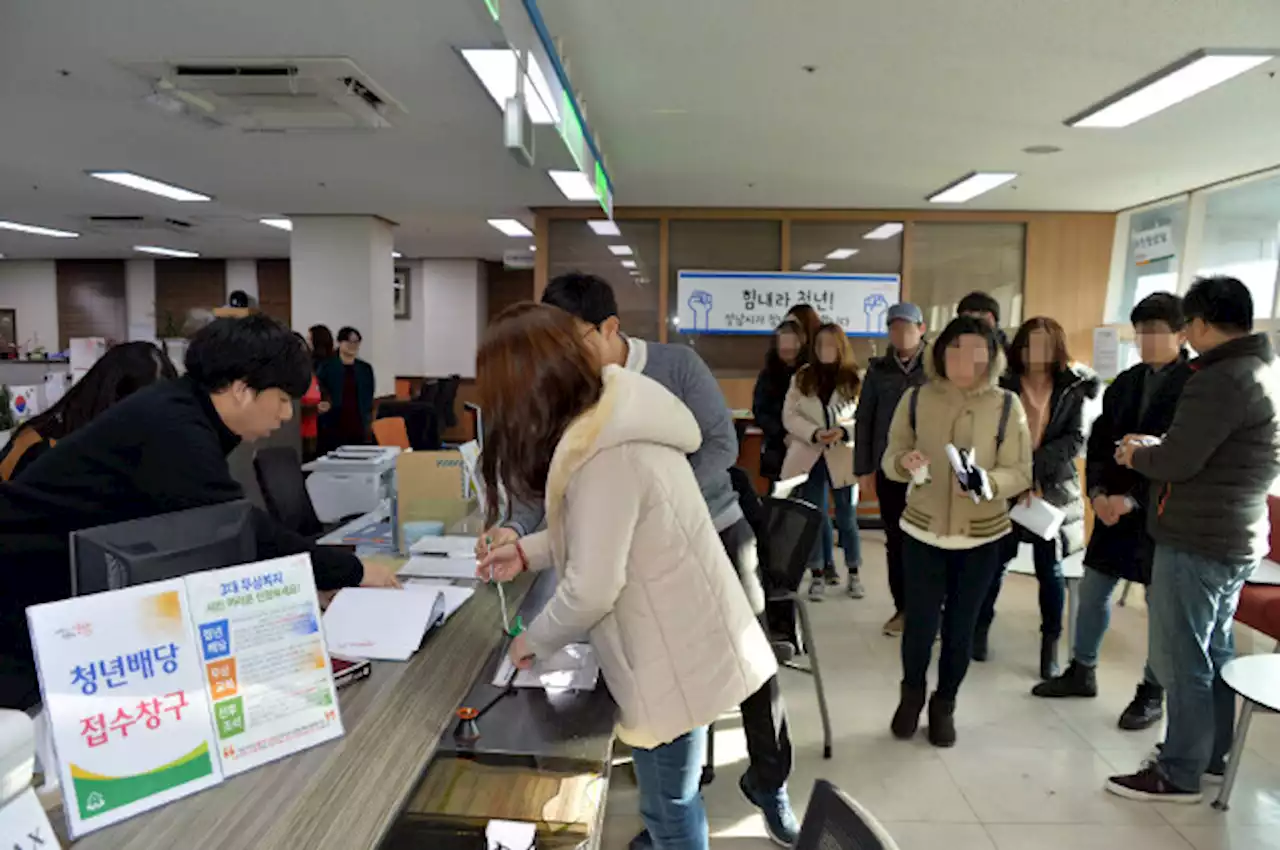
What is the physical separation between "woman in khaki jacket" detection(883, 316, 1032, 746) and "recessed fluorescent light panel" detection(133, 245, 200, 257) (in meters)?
11.2

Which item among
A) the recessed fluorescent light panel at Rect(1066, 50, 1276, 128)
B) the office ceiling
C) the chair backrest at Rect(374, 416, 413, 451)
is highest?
the recessed fluorescent light panel at Rect(1066, 50, 1276, 128)

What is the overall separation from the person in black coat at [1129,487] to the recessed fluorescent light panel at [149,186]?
6.66 metres

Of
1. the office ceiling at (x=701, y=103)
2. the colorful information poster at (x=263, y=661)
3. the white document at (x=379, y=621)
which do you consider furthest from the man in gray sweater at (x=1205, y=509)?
the colorful information poster at (x=263, y=661)

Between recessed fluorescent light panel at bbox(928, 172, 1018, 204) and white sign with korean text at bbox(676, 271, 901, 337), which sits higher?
recessed fluorescent light panel at bbox(928, 172, 1018, 204)

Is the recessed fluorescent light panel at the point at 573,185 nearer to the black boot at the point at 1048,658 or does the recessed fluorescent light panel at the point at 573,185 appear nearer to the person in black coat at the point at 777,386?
the person in black coat at the point at 777,386

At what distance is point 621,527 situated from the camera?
1.38 m

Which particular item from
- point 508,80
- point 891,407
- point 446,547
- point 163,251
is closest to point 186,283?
point 163,251

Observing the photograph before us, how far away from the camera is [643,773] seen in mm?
1671

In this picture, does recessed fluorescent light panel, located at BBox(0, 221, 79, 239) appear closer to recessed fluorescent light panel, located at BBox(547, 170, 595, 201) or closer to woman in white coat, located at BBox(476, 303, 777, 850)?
recessed fluorescent light panel, located at BBox(547, 170, 595, 201)

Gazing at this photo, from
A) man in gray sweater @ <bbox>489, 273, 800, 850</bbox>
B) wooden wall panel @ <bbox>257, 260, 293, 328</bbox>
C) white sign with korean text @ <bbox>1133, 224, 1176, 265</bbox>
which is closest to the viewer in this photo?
man in gray sweater @ <bbox>489, 273, 800, 850</bbox>

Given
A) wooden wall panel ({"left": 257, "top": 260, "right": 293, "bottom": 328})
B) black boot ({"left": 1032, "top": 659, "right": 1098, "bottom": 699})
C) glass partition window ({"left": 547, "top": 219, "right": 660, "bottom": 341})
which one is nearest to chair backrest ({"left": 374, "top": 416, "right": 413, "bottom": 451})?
glass partition window ({"left": 547, "top": 219, "right": 660, "bottom": 341})

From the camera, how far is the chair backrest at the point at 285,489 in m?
3.13

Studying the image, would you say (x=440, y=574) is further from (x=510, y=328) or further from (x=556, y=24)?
(x=556, y=24)

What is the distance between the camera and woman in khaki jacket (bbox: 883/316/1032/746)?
272 centimetres
